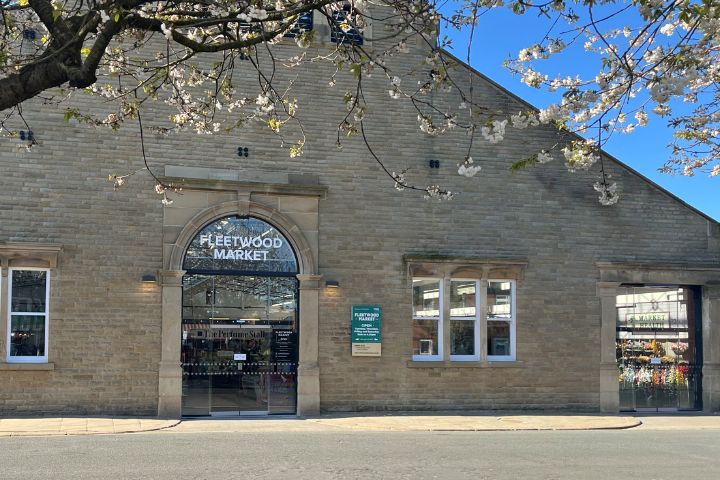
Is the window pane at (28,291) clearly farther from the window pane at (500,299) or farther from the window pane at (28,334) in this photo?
the window pane at (500,299)

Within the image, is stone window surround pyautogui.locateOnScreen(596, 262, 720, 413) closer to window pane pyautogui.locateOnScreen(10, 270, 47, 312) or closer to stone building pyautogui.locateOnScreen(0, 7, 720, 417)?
stone building pyautogui.locateOnScreen(0, 7, 720, 417)

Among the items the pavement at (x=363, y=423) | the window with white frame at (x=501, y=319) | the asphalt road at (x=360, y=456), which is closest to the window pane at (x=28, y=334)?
the pavement at (x=363, y=423)

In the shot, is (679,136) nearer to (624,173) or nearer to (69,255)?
(624,173)

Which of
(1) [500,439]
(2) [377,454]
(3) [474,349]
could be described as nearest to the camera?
(2) [377,454]

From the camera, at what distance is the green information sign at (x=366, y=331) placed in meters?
17.5

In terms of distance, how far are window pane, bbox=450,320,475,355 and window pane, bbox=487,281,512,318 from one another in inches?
23.2

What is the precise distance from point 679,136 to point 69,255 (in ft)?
36.3

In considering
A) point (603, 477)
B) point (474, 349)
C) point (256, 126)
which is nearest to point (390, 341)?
point (474, 349)

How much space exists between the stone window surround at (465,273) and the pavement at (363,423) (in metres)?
1.08

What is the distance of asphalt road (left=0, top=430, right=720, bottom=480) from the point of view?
10.3m

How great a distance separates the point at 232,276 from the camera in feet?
56.3

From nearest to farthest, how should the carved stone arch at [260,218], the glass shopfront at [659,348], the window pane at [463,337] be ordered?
1. the carved stone arch at [260,218]
2. the window pane at [463,337]
3. the glass shopfront at [659,348]

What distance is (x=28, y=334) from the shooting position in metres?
16.1

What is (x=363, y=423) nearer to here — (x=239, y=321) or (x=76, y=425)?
(x=239, y=321)
